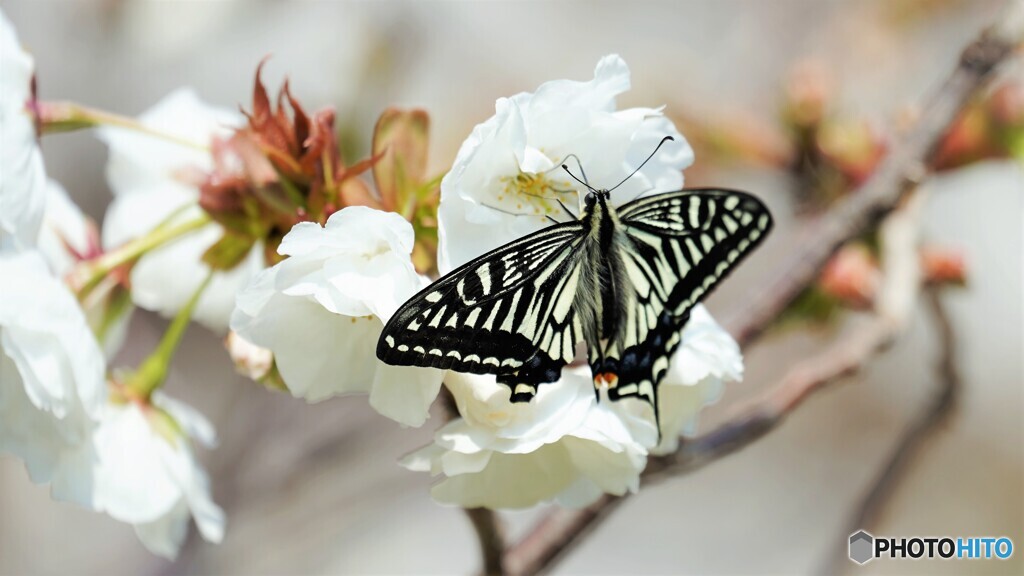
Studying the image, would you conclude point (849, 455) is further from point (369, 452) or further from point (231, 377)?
point (231, 377)

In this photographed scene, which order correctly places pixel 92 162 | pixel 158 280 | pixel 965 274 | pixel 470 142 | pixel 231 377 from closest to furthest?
pixel 470 142, pixel 158 280, pixel 965 274, pixel 231 377, pixel 92 162

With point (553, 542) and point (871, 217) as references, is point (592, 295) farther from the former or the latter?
point (871, 217)

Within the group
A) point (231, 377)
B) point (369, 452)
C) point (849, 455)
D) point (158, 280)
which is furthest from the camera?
point (849, 455)

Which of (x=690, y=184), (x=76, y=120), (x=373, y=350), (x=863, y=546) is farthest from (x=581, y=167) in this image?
(x=690, y=184)

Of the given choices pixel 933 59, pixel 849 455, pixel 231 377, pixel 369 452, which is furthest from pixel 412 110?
pixel 849 455

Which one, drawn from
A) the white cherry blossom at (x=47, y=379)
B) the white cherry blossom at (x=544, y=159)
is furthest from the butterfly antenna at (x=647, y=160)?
the white cherry blossom at (x=47, y=379)

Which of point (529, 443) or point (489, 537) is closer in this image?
point (529, 443)

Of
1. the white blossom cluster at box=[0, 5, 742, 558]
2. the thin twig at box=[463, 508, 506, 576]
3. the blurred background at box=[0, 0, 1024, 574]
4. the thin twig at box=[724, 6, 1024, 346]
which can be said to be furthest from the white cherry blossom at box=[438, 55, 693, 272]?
the blurred background at box=[0, 0, 1024, 574]
